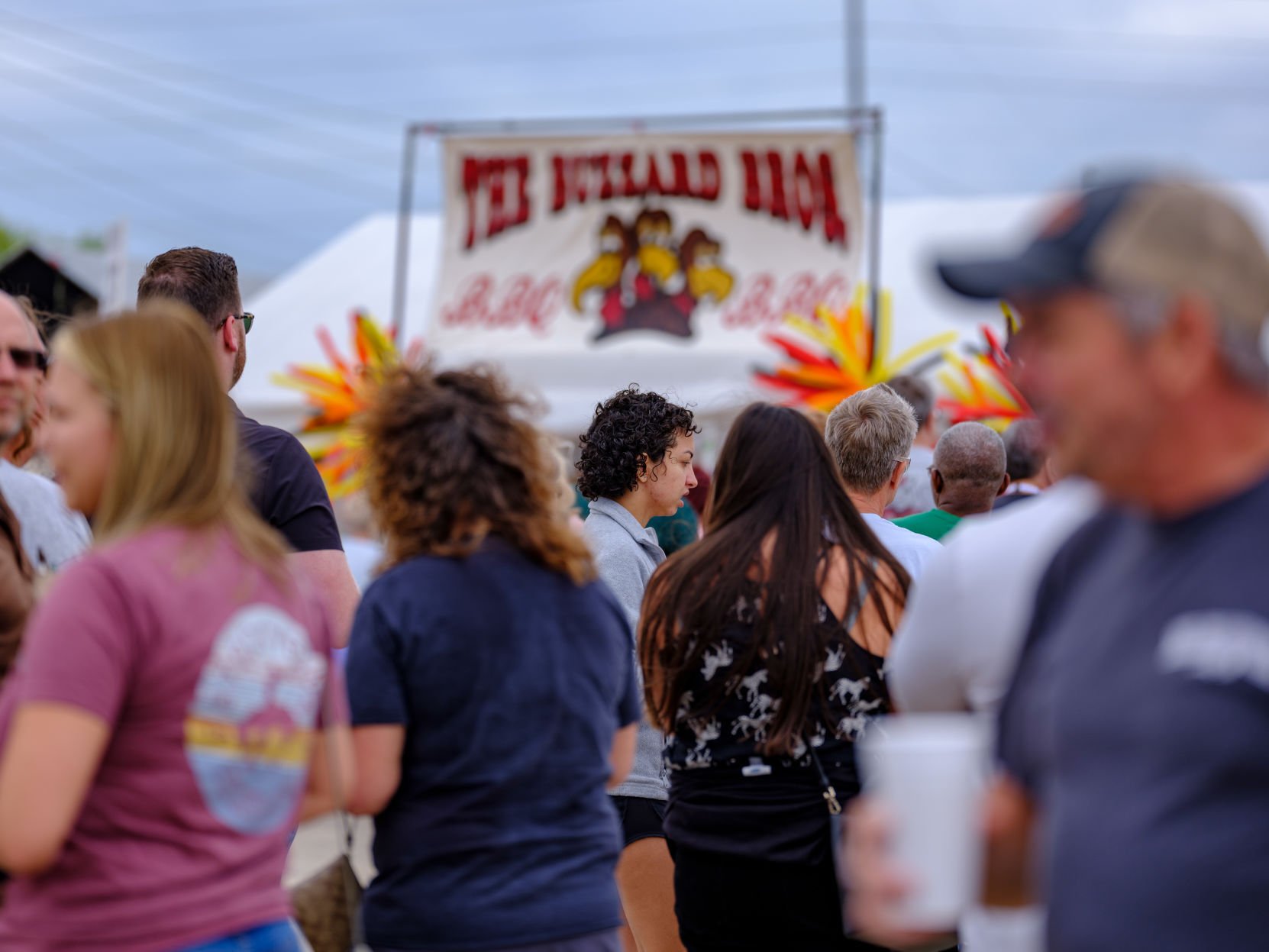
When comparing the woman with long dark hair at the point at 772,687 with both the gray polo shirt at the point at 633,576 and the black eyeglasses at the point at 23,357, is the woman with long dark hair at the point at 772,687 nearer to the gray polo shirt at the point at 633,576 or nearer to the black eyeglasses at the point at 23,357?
the gray polo shirt at the point at 633,576

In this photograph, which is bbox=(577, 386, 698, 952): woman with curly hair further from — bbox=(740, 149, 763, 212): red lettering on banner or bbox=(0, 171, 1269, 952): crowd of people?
bbox=(740, 149, 763, 212): red lettering on banner

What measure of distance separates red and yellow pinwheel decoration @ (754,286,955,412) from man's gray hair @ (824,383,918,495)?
207 inches

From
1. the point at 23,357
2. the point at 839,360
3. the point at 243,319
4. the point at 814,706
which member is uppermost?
the point at 839,360

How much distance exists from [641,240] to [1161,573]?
11.9 m

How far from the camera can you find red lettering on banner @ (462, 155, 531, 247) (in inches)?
526

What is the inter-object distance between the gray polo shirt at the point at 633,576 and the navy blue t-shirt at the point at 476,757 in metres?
1.41

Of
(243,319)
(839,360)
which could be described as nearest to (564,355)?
(839,360)

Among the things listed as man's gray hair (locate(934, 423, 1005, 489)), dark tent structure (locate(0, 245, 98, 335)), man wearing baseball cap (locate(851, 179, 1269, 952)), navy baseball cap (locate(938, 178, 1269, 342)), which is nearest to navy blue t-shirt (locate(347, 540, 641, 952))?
man wearing baseball cap (locate(851, 179, 1269, 952))

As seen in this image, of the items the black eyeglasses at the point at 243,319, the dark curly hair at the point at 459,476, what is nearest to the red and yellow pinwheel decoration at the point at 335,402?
the black eyeglasses at the point at 243,319

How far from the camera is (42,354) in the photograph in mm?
2682

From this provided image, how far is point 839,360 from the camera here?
33.0ft

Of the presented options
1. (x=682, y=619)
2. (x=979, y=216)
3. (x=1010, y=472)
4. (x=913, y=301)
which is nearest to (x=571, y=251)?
(x=913, y=301)

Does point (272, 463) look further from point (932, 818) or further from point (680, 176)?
point (680, 176)

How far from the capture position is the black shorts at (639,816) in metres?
3.85
